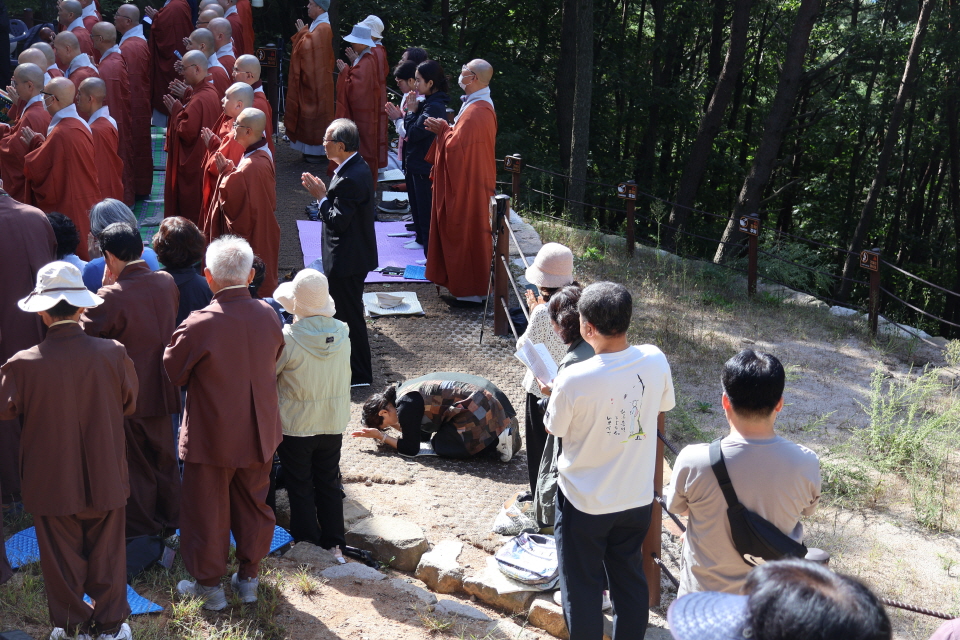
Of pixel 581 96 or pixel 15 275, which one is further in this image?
pixel 581 96

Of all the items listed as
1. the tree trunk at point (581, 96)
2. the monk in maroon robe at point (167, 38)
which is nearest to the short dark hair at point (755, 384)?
the tree trunk at point (581, 96)

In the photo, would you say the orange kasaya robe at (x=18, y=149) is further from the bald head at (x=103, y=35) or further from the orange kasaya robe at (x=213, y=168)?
the bald head at (x=103, y=35)

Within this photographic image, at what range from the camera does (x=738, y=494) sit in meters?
2.72

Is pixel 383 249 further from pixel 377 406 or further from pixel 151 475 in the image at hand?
pixel 151 475

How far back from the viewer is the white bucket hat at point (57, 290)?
10.9 feet

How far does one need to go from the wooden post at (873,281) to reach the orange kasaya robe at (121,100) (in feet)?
24.7

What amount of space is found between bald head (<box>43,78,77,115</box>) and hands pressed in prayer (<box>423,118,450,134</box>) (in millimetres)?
2989

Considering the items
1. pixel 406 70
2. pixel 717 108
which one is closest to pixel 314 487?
pixel 406 70

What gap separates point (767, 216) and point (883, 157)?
857 cm

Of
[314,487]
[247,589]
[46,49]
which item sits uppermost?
[46,49]

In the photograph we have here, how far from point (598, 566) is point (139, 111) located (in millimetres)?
8704

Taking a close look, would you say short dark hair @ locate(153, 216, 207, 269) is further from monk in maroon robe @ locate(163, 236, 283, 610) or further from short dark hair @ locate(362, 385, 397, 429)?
short dark hair @ locate(362, 385, 397, 429)

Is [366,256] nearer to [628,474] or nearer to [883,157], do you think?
[628,474]

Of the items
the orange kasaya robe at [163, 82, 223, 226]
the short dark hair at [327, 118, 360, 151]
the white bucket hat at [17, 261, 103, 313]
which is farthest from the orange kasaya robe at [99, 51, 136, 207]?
the white bucket hat at [17, 261, 103, 313]
